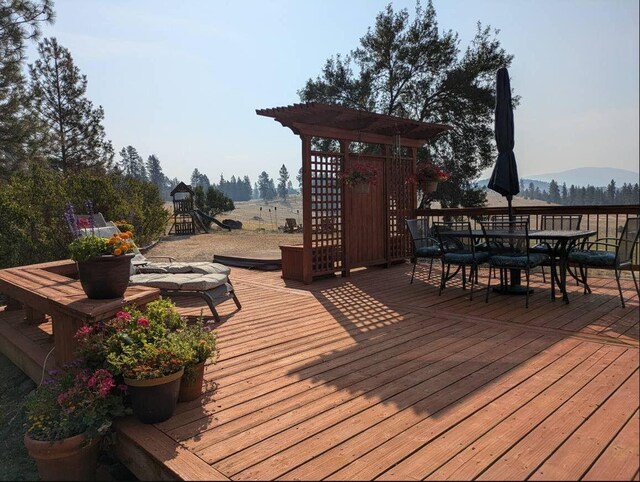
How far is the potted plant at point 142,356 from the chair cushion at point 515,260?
137 inches

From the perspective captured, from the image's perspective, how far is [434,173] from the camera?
7023mm

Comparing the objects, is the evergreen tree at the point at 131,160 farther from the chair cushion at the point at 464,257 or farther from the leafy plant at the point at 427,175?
the chair cushion at the point at 464,257

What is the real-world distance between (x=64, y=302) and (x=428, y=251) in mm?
4301

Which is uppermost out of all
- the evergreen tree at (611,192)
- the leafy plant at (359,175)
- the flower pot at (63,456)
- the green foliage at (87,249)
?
the evergreen tree at (611,192)

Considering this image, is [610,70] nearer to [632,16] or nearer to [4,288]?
[632,16]

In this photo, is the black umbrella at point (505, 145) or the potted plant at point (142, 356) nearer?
the potted plant at point (142, 356)

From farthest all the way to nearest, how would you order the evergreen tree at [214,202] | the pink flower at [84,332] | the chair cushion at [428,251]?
the evergreen tree at [214,202]
the chair cushion at [428,251]
the pink flower at [84,332]

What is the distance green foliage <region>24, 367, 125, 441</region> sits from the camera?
6.60 feet

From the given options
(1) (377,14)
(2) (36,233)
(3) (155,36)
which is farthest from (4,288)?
(1) (377,14)

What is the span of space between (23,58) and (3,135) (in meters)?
2.10

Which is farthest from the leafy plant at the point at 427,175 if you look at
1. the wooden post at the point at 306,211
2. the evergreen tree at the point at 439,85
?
the evergreen tree at the point at 439,85

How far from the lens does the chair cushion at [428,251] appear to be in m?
5.58

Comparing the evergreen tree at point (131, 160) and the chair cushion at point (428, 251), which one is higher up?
the evergreen tree at point (131, 160)

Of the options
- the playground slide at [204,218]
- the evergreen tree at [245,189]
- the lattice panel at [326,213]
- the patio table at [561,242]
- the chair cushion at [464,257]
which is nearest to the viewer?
the patio table at [561,242]
